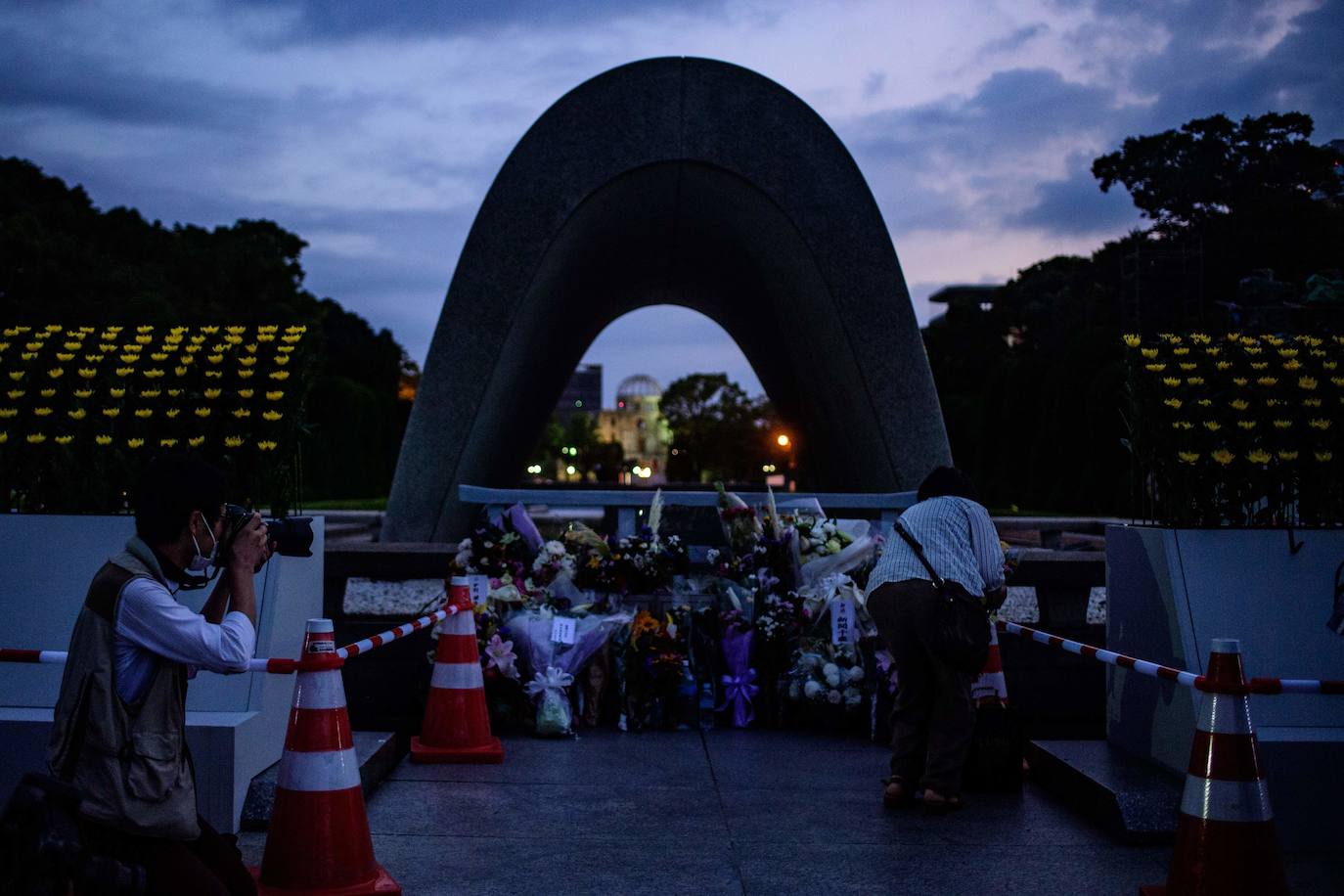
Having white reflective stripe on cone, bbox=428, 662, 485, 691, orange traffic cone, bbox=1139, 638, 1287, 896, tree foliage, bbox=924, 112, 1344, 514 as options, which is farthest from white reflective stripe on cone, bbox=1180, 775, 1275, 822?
tree foliage, bbox=924, 112, 1344, 514

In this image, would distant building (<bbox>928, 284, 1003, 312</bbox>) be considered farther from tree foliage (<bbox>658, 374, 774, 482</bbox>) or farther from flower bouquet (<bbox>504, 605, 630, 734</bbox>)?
flower bouquet (<bbox>504, 605, 630, 734</bbox>)

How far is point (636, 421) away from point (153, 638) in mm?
154766

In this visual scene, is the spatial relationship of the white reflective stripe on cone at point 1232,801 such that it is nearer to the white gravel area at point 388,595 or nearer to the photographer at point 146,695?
the photographer at point 146,695

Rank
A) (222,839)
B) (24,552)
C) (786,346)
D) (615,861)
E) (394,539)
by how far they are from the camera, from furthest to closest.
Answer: (786,346), (394,539), (24,552), (615,861), (222,839)

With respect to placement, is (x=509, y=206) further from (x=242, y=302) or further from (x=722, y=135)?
(x=242, y=302)

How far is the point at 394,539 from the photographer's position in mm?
12953

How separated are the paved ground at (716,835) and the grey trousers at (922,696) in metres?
0.21

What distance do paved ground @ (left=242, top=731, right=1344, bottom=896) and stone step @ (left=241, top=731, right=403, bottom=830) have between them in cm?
9

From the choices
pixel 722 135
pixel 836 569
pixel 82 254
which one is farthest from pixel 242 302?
pixel 836 569

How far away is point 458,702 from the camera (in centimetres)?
610

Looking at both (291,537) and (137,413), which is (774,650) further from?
(291,537)

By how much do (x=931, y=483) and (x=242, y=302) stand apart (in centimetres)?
4177

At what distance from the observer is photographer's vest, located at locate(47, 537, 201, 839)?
290cm

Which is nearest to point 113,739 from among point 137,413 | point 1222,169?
point 137,413
